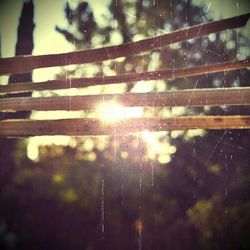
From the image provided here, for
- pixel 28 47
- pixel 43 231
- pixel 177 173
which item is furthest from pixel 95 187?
pixel 28 47

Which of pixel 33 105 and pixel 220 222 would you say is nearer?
pixel 33 105

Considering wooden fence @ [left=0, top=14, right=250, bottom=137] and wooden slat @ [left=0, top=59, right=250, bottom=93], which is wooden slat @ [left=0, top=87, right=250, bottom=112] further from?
wooden slat @ [left=0, top=59, right=250, bottom=93]

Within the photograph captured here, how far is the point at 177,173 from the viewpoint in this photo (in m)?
5.88

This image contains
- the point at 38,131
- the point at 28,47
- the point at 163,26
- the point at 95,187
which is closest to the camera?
the point at 38,131

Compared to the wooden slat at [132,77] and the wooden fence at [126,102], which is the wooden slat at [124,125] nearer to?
the wooden fence at [126,102]

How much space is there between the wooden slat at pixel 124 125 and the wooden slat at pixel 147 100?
10 centimetres

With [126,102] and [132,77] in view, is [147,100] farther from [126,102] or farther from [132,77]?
[132,77]

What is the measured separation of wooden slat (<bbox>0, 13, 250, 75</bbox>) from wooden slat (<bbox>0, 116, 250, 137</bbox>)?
0.35m

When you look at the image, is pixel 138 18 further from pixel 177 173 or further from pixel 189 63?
pixel 177 173

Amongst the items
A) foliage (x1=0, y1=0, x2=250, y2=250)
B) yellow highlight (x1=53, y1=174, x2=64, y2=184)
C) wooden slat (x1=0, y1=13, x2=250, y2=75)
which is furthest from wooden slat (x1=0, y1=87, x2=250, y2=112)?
yellow highlight (x1=53, y1=174, x2=64, y2=184)

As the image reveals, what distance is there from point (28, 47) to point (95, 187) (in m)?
3.26

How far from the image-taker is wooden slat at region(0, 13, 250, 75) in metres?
1.58

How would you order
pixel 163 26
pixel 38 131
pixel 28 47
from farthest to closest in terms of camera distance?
1. pixel 163 26
2. pixel 28 47
3. pixel 38 131

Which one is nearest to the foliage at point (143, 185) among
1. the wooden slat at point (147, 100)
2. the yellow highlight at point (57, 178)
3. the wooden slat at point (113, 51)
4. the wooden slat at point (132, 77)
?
the yellow highlight at point (57, 178)
